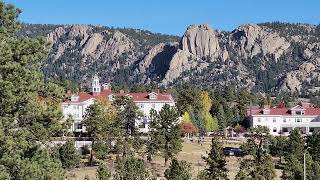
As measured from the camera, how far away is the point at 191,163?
7519 centimetres

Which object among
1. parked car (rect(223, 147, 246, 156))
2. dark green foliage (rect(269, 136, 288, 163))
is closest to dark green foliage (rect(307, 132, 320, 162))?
dark green foliage (rect(269, 136, 288, 163))

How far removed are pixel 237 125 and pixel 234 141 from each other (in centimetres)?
2228

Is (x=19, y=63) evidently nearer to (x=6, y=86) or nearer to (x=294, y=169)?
(x=6, y=86)

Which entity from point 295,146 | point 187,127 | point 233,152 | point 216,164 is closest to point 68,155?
point 216,164

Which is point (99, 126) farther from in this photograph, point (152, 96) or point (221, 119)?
point (221, 119)

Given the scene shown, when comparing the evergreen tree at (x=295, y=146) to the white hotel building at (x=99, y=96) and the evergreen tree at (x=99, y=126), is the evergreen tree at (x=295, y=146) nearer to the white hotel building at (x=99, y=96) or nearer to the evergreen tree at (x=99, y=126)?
the evergreen tree at (x=99, y=126)

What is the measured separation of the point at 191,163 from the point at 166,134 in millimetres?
4844

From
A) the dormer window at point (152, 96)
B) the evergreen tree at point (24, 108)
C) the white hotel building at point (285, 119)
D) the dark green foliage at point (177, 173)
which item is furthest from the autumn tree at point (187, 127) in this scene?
the evergreen tree at point (24, 108)

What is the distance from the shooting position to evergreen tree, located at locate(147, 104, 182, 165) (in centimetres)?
7269

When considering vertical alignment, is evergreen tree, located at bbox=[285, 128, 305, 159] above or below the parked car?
above

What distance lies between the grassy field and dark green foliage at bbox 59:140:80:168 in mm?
906

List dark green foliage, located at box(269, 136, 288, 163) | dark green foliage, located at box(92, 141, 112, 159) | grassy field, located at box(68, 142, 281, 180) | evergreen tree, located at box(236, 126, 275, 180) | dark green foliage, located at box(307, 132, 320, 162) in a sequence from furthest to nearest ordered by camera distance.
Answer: dark green foliage, located at box(269, 136, 288, 163) → dark green foliage, located at box(307, 132, 320, 162) → dark green foliage, located at box(92, 141, 112, 159) → grassy field, located at box(68, 142, 281, 180) → evergreen tree, located at box(236, 126, 275, 180)

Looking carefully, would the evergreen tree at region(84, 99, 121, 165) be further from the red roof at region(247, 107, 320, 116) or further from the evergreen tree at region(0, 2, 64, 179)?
the red roof at region(247, 107, 320, 116)

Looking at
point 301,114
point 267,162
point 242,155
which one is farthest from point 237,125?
point 267,162
